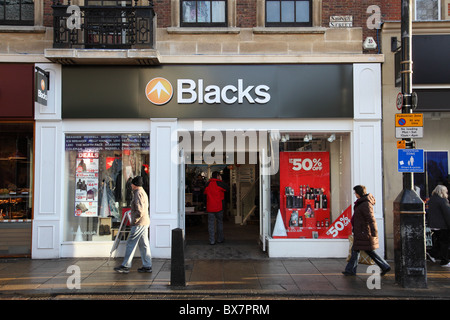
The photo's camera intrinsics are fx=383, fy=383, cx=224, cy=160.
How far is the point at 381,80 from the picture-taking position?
29.7 feet

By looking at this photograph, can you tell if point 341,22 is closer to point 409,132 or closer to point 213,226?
point 409,132

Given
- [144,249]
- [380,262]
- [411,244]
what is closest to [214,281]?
[144,249]

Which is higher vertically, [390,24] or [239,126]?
[390,24]

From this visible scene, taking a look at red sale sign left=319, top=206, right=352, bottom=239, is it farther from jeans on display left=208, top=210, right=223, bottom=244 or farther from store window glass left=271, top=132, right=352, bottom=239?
jeans on display left=208, top=210, right=223, bottom=244

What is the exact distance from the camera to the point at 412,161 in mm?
6809

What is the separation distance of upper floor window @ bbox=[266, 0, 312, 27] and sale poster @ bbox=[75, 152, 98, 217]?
5.50 meters

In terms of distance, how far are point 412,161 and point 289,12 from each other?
4846 mm

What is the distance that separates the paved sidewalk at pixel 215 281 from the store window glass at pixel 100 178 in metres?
0.91

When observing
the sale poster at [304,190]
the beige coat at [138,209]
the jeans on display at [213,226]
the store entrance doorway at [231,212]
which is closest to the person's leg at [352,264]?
the sale poster at [304,190]

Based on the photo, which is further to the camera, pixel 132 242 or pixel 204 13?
pixel 204 13

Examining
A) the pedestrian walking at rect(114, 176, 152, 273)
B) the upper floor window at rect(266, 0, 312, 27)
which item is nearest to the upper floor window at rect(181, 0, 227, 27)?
the upper floor window at rect(266, 0, 312, 27)
